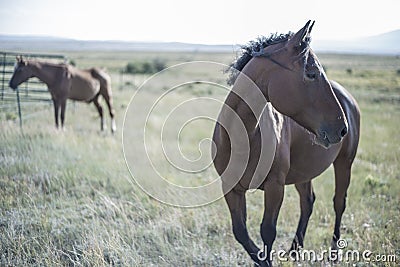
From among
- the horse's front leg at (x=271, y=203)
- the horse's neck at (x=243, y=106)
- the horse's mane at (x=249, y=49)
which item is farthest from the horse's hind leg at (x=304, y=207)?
the horse's mane at (x=249, y=49)

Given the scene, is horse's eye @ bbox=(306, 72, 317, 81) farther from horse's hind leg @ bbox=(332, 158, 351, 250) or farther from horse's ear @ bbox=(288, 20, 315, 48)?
horse's hind leg @ bbox=(332, 158, 351, 250)

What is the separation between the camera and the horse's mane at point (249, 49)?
297cm

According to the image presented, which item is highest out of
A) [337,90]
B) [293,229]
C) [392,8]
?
[392,8]

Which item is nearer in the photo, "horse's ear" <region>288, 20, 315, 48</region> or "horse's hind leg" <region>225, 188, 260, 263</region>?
"horse's ear" <region>288, 20, 315, 48</region>

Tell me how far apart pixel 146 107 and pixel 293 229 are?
2.42 meters

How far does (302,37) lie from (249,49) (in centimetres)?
55

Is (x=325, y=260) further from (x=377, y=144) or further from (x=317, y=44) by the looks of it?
(x=377, y=144)

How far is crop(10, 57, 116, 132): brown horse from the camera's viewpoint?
9.30 metres

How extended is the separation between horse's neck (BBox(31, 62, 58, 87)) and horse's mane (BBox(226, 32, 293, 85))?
8.07m

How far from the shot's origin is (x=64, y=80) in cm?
1091

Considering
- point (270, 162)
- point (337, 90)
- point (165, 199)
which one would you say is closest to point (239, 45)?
point (270, 162)

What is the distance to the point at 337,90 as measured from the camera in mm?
4293

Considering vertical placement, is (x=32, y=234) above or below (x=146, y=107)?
below

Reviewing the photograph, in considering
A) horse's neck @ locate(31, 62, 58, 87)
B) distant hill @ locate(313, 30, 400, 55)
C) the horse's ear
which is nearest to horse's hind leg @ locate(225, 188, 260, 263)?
the horse's ear
